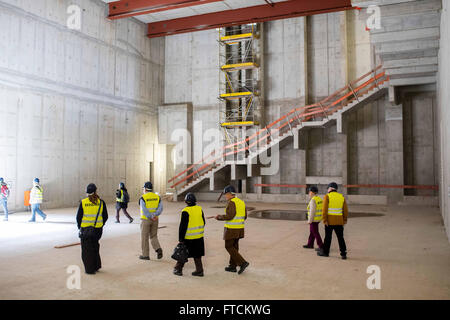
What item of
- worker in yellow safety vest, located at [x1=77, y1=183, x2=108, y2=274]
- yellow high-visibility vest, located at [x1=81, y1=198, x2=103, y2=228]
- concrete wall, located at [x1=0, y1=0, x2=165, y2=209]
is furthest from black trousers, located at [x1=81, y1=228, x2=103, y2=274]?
concrete wall, located at [x1=0, y1=0, x2=165, y2=209]

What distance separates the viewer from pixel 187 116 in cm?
2662

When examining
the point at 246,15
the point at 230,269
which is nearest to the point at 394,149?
the point at 246,15

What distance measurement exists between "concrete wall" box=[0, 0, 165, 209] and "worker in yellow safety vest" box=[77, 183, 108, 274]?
1210cm

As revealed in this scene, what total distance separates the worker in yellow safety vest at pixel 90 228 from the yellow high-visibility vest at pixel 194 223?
189cm

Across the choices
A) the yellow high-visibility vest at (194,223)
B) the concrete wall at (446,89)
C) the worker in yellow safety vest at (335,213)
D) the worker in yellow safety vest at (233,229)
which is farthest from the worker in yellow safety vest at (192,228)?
the concrete wall at (446,89)

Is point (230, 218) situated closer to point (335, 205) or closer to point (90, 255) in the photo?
point (335, 205)

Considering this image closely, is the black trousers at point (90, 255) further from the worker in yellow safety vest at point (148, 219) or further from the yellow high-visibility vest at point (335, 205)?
the yellow high-visibility vest at point (335, 205)

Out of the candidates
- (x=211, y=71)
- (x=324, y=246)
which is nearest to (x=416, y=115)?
(x=211, y=71)

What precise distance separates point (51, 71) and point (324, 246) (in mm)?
16614

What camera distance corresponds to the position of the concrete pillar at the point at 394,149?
20859 millimetres

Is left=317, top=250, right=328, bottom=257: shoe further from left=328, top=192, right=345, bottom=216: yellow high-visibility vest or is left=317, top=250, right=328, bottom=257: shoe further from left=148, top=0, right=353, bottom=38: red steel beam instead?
left=148, top=0, right=353, bottom=38: red steel beam

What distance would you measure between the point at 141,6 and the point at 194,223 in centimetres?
1818

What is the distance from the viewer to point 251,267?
26.2 feet
